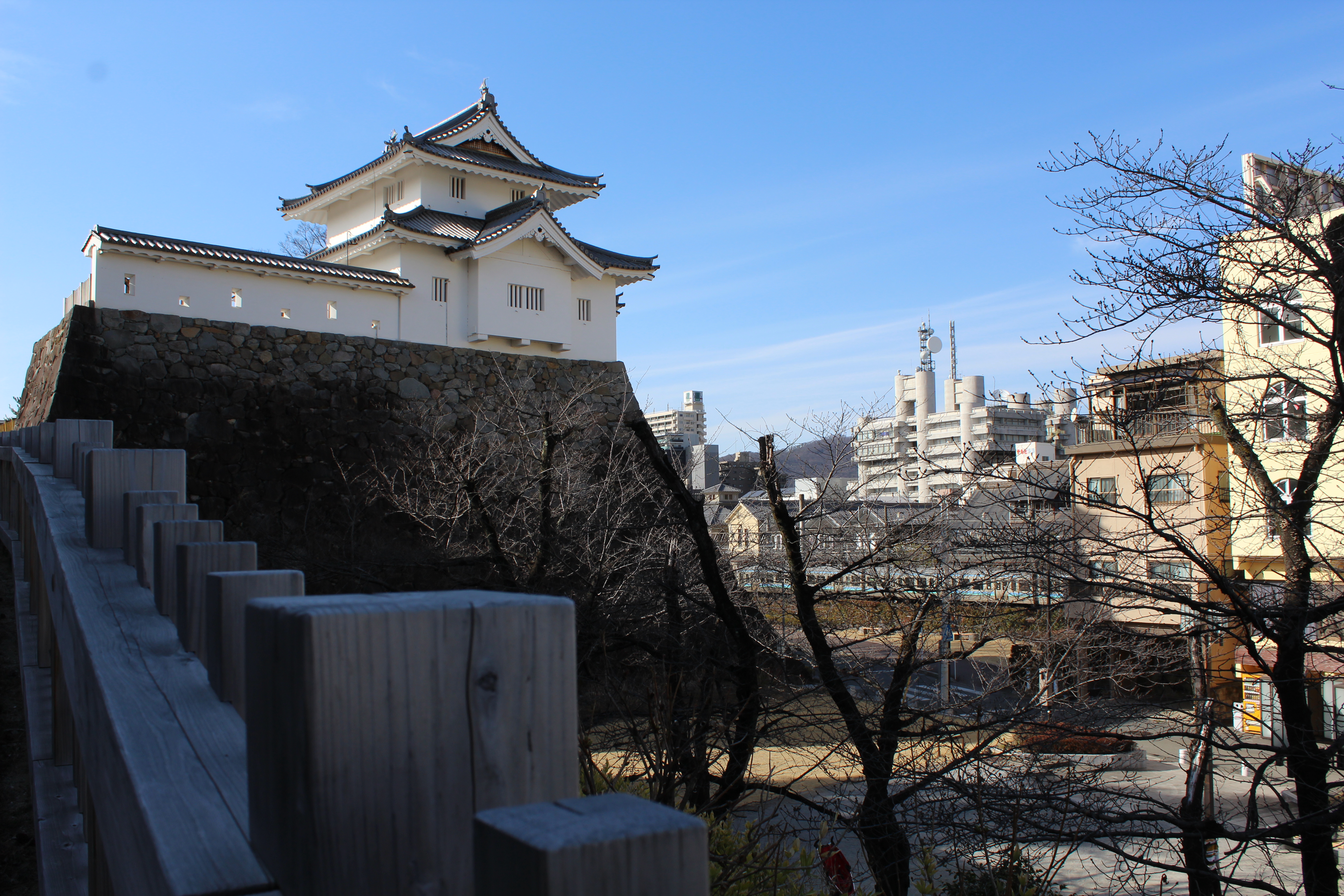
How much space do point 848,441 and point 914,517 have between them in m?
0.96

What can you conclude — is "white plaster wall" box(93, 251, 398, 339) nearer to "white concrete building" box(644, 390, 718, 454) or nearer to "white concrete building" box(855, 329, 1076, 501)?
"white concrete building" box(644, 390, 718, 454)

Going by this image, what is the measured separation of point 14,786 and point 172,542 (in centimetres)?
201

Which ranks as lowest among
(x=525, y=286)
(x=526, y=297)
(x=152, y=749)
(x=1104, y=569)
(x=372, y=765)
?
(x=1104, y=569)

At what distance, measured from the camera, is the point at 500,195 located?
21.5 meters

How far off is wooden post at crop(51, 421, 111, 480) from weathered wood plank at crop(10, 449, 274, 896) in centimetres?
168

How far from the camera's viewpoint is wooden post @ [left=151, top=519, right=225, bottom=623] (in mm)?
1585

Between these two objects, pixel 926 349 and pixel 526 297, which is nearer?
pixel 526 297

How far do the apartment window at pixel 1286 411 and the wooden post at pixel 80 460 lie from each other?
6.89 m

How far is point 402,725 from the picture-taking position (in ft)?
2.21

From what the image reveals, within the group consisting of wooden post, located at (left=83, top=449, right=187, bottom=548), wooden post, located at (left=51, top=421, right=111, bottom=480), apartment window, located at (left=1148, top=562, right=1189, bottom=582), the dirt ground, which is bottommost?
the dirt ground

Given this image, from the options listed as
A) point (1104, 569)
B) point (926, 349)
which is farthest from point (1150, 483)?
point (926, 349)

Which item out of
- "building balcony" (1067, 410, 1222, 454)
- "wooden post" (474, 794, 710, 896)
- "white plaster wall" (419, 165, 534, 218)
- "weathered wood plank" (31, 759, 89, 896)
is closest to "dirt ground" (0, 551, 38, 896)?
"weathered wood plank" (31, 759, 89, 896)

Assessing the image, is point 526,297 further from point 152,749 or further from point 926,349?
point 926,349

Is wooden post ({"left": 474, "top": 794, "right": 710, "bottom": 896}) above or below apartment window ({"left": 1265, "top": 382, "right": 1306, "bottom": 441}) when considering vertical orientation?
below
